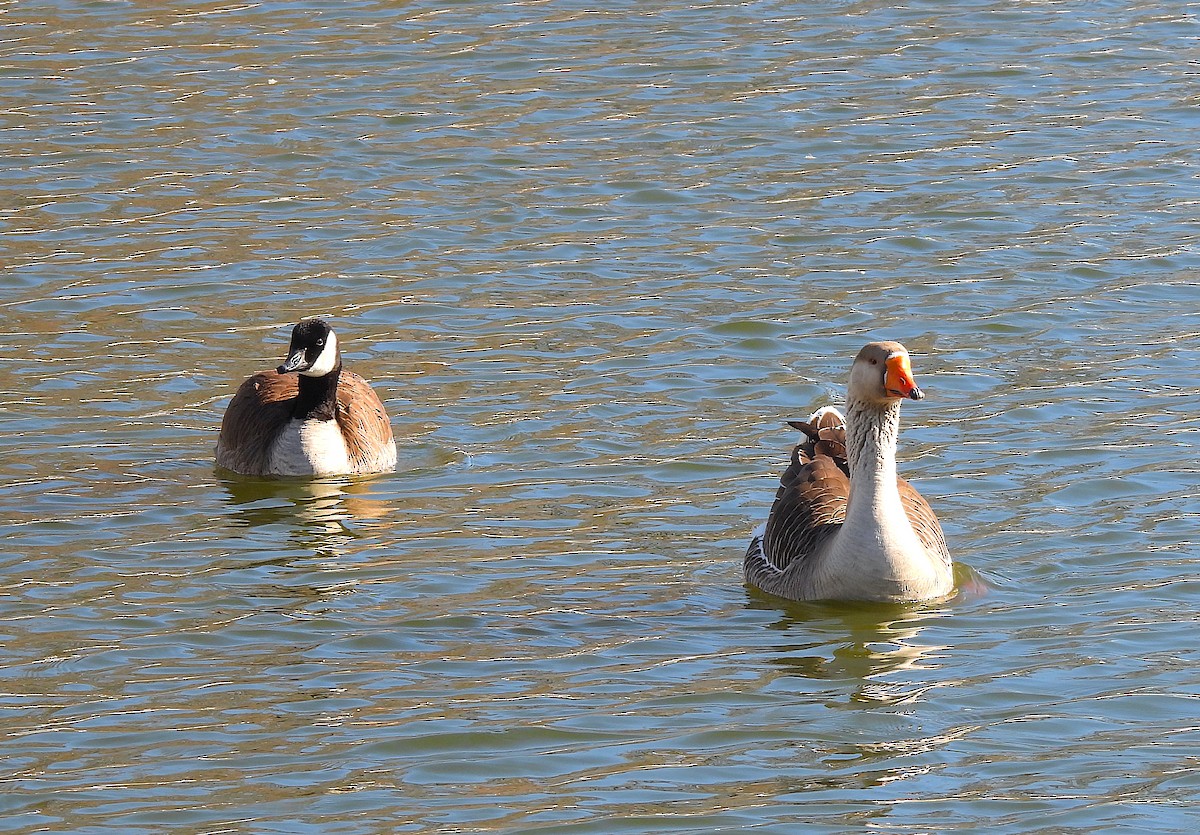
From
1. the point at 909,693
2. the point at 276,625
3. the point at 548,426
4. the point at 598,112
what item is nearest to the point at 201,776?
the point at 276,625

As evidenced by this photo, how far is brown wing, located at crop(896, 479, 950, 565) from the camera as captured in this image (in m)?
11.0

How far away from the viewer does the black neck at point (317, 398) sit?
13914 mm

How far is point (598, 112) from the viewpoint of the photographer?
Answer: 70.4 ft

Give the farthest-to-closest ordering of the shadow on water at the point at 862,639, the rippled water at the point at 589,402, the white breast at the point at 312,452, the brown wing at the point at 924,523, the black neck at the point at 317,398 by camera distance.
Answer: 1. the black neck at the point at 317,398
2. the white breast at the point at 312,452
3. the brown wing at the point at 924,523
4. the shadow on water at the point at 862,639
5. the rippled water at the point at 589,402

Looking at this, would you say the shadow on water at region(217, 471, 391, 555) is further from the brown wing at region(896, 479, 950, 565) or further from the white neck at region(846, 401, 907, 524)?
the brown wing at region(896, 479, 950, 565)

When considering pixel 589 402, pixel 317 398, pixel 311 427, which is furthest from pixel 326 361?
pixel 589 402

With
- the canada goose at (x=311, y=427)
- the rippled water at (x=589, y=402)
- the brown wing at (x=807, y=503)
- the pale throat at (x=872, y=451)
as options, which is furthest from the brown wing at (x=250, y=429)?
the pale throat at (x=872, y=451)

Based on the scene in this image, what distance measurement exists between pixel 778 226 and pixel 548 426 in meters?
4.70

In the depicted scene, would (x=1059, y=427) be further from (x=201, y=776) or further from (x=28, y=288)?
(x=28, y=288)

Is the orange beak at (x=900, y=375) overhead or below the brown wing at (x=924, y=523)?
overhead

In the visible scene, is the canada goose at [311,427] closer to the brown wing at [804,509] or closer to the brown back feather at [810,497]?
the brown back feather at [810,497]

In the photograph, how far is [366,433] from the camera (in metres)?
13.8

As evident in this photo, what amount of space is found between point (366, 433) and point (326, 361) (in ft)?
1.70

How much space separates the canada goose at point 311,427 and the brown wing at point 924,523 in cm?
379
